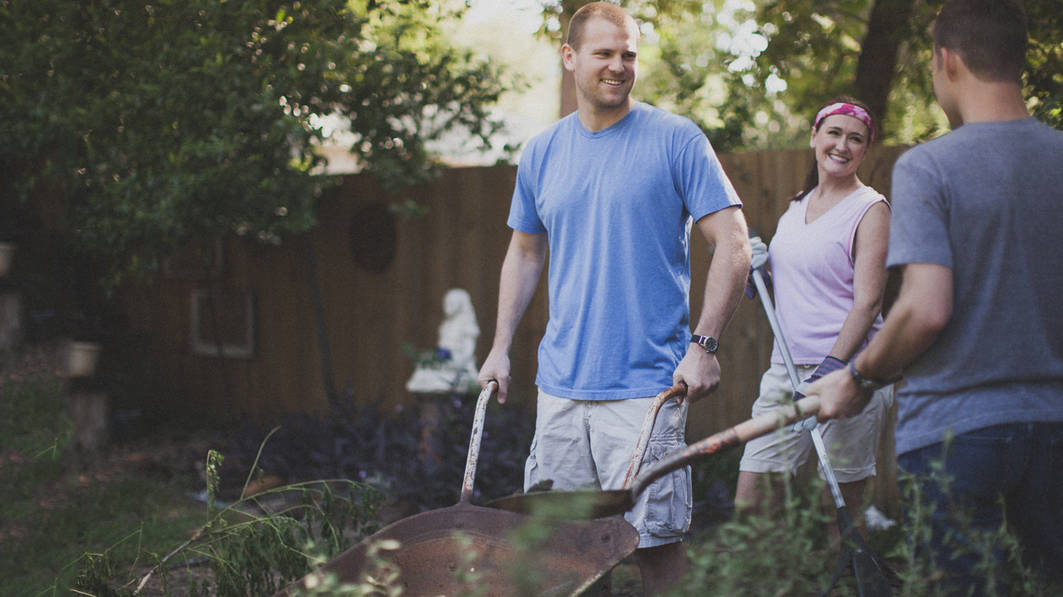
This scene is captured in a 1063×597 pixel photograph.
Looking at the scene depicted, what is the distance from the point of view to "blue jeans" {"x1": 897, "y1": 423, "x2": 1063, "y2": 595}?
1.64 metres

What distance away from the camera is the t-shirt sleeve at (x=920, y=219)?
1635 millimetres

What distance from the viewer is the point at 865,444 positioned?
2979 mm

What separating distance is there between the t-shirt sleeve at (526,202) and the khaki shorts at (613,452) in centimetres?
61

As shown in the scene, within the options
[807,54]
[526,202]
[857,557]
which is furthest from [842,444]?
[807,54]

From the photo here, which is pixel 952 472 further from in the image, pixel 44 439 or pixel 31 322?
pixel 31 322

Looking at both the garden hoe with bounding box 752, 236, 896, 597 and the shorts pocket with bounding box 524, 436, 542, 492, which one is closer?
the garden hoe with bounding box 752, 236, 896, 597

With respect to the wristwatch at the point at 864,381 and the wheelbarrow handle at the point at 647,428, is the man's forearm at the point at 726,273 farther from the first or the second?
the wristwatch at the point at 864,381

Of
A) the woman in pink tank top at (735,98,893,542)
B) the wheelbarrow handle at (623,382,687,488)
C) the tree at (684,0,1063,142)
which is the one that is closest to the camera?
the wheelbarrow handle at (623,382,687,488)

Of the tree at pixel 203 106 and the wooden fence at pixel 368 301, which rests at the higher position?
the tree at pixel 203 106

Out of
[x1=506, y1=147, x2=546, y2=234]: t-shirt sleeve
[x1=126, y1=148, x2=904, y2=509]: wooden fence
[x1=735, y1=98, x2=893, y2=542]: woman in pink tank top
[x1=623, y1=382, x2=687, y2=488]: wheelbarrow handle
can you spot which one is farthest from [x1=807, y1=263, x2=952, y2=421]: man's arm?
[x1=126, y1=148, x2=904, y2=509]: wooden fence

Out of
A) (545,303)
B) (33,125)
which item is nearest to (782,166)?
(545,303)

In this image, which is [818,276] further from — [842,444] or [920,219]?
[920,219]

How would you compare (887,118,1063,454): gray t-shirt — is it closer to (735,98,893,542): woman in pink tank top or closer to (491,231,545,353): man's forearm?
(735,98,893,542): woman in pink tank top

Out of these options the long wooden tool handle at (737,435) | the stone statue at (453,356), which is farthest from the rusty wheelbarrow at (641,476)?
the stone statue at (453,356)
